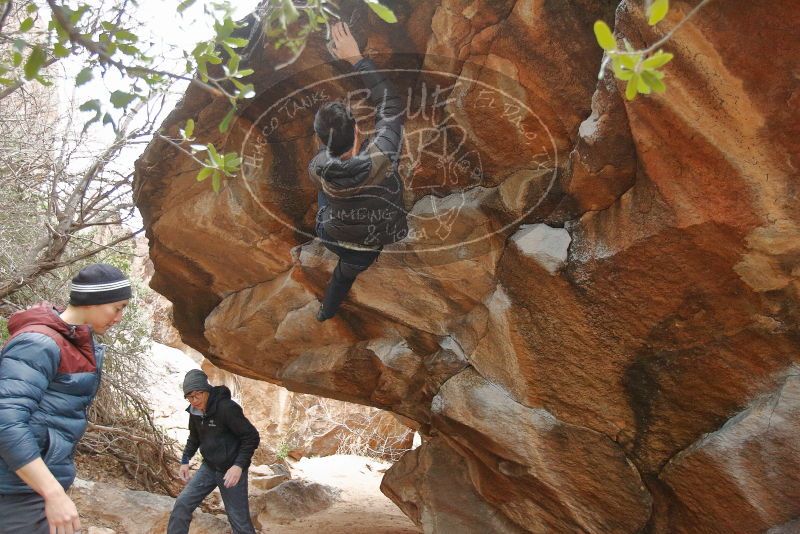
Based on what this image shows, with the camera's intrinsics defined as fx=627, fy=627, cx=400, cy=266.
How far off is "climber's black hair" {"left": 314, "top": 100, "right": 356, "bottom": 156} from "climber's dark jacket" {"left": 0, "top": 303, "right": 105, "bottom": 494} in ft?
5.76

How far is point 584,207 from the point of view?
3633mm

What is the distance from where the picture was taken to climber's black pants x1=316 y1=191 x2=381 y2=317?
4.23 meters

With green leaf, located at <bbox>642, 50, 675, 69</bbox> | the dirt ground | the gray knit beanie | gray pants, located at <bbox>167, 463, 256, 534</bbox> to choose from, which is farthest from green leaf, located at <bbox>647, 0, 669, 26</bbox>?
the dirt ground

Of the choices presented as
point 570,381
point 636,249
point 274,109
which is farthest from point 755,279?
point 274,109

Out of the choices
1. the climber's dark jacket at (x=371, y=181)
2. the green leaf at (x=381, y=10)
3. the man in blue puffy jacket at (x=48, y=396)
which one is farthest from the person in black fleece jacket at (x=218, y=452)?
the green leaf at (x=381, y=10)

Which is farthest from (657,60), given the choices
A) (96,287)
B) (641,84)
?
(96,287)

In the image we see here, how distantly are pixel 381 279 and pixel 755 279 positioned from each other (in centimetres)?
245

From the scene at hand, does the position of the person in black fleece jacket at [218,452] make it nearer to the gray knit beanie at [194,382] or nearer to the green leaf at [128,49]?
the gray knit beanie at [194,382]

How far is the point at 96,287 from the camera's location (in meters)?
2.55

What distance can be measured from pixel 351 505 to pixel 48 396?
20.8ft

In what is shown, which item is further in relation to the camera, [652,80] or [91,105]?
[91,105]

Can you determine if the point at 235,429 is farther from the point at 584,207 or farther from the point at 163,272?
the point at 584,207

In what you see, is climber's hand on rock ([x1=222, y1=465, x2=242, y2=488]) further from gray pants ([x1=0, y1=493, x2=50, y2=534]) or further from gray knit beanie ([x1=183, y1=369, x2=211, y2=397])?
gray pants ([x1=0, y1=493, x2=50, y2=534])

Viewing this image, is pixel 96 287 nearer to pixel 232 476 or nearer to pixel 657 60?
pixel 657 60
